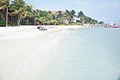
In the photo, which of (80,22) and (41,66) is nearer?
(41,66)

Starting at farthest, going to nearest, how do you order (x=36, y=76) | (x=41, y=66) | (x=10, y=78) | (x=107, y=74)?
(x=41, y=66) < (x=107, y=74) < (x=36, y=76) < (x=10, y=78)

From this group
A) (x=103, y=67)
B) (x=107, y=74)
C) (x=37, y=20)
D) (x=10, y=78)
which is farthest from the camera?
(x=37, y=20)

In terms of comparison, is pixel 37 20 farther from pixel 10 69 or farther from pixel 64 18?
pixel 10 69

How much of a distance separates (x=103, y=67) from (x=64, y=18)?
10958 cm

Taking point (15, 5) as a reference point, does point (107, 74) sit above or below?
below

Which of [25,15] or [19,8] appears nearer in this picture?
[19,8]

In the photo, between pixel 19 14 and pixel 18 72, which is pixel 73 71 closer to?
pixel 18 72

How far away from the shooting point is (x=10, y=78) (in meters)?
9.74

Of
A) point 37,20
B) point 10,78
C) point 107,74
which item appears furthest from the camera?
point 37,20

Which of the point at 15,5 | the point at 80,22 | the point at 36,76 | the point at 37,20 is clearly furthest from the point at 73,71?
the point at 80,22

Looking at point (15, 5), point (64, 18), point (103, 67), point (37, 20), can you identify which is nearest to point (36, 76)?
point (103, 67)

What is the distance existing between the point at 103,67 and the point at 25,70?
5002 mm

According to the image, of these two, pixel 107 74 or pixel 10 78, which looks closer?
pixel 10 78

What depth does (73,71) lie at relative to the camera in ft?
41.1
